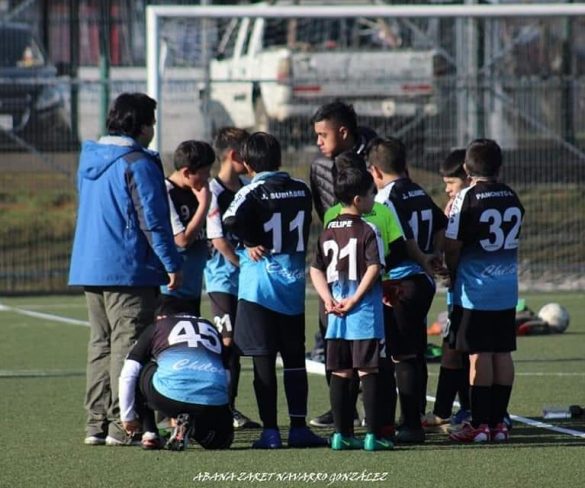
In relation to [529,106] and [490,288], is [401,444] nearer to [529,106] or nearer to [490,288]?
[490,288]

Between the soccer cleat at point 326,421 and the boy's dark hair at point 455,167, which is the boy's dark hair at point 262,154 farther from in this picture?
the soccer cleat at point 326,421

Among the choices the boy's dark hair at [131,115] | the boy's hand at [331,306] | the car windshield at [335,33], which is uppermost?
the car windshield at [335,33]

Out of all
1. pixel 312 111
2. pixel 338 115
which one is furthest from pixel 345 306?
pixel 312 111

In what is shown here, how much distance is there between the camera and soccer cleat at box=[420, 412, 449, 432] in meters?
9.09

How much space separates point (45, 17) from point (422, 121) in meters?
8.19

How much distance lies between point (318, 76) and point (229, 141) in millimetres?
10120

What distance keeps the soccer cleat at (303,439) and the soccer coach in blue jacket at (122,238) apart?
965 mm

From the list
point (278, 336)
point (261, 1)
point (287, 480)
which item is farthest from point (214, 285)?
point (261, 1)

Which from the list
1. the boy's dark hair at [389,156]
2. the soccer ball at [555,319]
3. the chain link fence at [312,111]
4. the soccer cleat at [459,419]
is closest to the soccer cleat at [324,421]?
the soccer cleat at [459,419]

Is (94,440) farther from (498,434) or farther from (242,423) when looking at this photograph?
(498,434)

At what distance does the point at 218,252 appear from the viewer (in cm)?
958

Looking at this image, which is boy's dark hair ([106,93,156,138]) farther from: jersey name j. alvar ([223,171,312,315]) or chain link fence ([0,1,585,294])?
chain link fence ([0,1,585,294])

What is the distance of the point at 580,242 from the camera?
1900 centimetres

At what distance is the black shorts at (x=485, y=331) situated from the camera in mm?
8625
